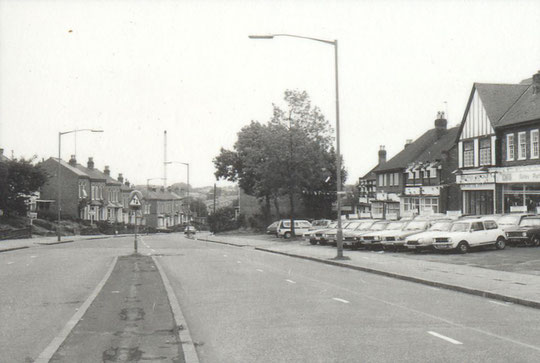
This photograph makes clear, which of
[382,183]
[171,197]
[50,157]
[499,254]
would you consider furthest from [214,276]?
[171,197]

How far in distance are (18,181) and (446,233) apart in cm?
4143

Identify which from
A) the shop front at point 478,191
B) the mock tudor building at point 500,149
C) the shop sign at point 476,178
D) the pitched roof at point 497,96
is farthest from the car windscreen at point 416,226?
the pitched roof at point 497,96

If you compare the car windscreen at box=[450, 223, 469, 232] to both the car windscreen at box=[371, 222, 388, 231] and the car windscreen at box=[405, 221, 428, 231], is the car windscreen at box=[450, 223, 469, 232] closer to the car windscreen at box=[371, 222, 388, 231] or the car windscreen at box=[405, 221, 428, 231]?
the car windscreen at box=[405, 221, 428, 231]

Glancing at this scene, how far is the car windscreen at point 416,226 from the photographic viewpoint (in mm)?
29398

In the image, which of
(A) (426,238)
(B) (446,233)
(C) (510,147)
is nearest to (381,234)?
(A) (426,238)

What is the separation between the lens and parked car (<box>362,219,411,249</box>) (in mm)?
29497

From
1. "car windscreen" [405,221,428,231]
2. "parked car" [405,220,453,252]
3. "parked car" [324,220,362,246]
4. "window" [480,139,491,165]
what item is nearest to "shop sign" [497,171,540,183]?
"window" [480,139,491,165]

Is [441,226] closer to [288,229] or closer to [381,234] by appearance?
[381,234]

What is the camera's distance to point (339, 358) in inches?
287

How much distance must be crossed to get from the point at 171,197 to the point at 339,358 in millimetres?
117781

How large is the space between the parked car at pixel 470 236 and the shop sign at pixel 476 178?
1257cm

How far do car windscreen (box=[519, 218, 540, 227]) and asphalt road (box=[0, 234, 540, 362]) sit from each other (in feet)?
42.7

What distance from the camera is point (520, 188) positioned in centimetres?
3616

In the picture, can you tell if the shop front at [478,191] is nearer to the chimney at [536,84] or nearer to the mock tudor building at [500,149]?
the mock tudor building at [500,149]
